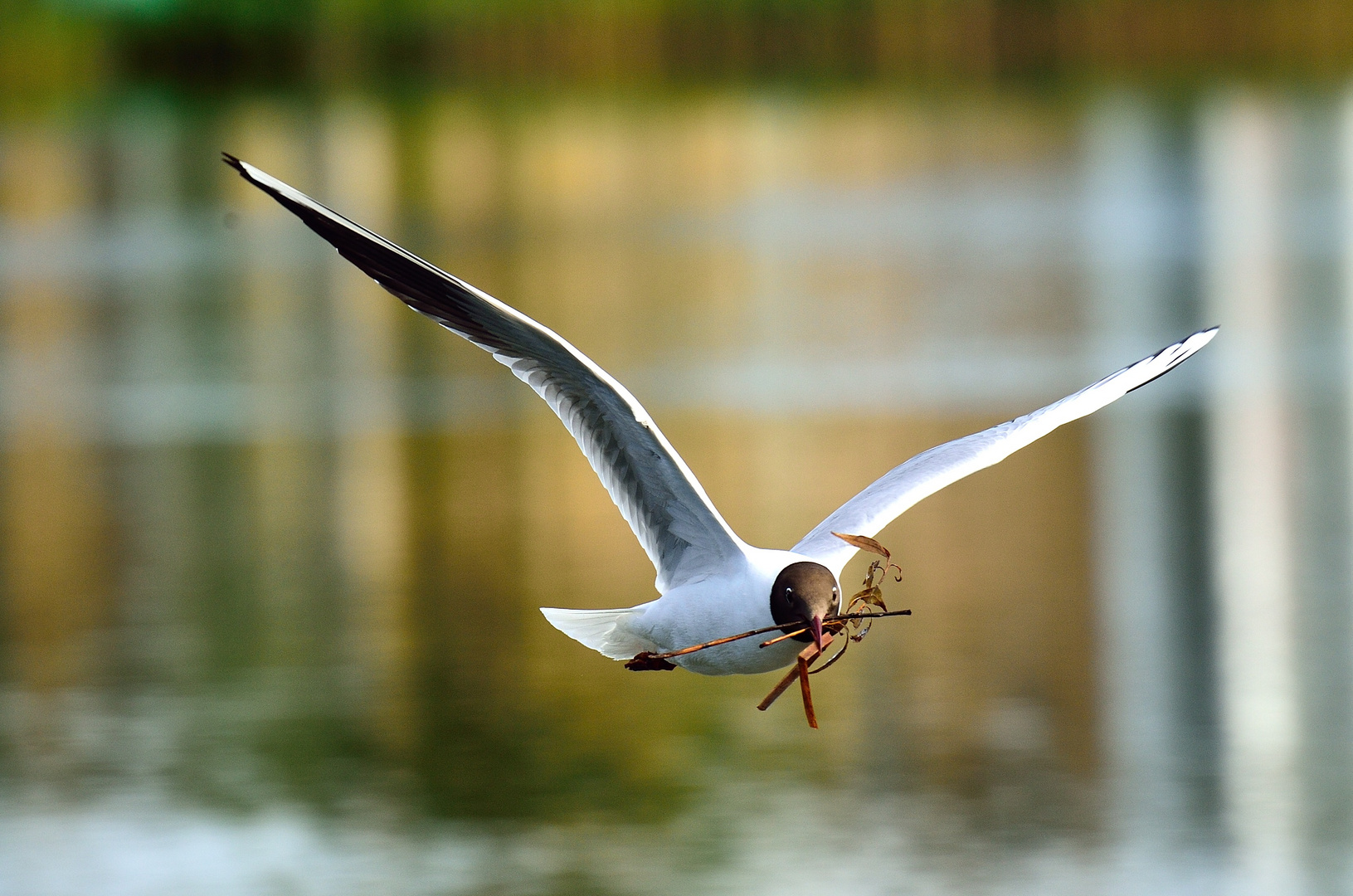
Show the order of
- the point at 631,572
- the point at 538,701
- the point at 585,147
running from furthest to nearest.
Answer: the point at 585,147
the point at 631,572
the point at 538,701

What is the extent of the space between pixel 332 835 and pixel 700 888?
2610 millimetres

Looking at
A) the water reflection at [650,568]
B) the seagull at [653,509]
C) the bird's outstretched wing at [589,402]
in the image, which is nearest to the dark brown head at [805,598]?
the seagull at [653,509]

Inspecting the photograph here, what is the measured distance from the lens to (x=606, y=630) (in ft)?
22.2

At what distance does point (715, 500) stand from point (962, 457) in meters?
12.6

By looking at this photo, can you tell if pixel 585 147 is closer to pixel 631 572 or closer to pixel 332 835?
pixel 631 572

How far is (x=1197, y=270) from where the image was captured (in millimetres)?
34375

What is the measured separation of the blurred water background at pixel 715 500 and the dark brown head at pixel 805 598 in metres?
6.30

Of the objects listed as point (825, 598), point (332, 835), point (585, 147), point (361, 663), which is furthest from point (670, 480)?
point (585, 147)

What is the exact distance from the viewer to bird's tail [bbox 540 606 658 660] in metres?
6.71

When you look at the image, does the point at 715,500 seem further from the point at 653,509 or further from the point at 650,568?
the point at 653,509

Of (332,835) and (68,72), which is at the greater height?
(68,72)

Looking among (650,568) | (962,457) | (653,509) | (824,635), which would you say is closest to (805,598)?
(824,635)

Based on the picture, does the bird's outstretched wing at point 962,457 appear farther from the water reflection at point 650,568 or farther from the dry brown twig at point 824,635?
the water reflection at point 650,568

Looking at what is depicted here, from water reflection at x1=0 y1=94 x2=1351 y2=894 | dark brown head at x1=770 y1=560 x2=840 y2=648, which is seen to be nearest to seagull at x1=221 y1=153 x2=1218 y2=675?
dark brown head at x1=770 y1=560 x2=840 y2=648
